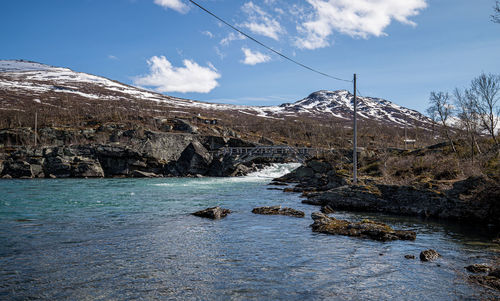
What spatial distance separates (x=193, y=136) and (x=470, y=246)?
81.2m

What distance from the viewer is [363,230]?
573 inches

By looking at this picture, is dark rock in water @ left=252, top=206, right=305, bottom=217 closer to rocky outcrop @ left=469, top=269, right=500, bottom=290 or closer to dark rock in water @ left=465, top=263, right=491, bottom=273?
dark rock in water @ left=465, top=263, right=491, bottom=273

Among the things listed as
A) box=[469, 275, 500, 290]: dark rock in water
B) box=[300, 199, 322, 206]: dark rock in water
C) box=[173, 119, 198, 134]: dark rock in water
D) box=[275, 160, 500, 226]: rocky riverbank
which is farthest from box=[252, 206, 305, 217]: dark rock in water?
box=[173, 119, 198, 134]: dark rock in water

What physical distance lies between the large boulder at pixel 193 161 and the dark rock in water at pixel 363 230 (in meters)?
66.4

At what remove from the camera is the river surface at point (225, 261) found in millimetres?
8055

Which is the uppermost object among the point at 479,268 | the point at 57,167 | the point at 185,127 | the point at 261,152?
the point at 185,127

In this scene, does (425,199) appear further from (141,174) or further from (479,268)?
(141,174)

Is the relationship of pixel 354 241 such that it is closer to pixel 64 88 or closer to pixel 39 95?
pixel 39 95

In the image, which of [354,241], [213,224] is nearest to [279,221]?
[213,224]

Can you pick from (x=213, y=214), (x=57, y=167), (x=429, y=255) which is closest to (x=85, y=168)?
(x=57, y=167)

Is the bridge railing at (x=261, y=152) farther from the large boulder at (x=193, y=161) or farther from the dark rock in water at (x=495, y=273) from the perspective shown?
the dark rock in water at (x=495, y=273)

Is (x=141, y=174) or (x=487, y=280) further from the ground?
(x=487, y=280)

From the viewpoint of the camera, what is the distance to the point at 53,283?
853cm

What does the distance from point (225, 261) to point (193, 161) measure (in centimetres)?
7116
